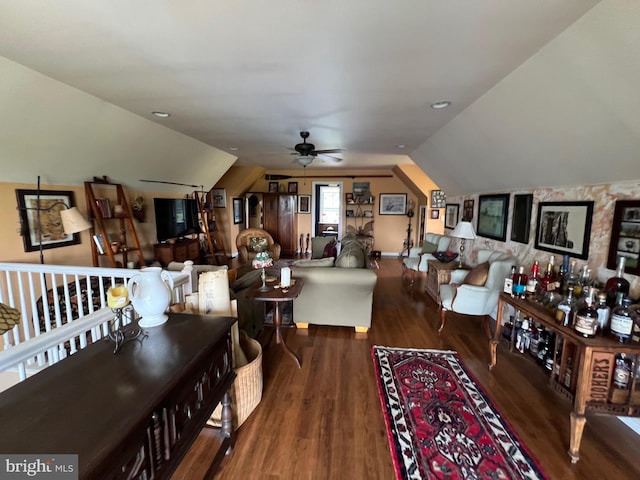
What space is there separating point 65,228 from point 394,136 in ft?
14.0

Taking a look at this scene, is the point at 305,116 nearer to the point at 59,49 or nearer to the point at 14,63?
the point at 59,49

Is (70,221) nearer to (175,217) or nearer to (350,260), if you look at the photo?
(175,217)

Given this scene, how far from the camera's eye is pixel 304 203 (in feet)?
27.4

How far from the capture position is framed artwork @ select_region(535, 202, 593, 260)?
7.72 ft

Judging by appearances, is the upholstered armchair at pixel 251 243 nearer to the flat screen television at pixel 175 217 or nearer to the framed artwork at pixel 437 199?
the flat screen television at pixel 175 217

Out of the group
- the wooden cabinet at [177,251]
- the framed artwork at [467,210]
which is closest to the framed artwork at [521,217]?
the framed artwork at [467,210]

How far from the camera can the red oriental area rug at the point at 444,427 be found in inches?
65.1

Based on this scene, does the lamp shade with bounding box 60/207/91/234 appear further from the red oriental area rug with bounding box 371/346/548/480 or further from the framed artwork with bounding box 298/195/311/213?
the framed artwork with bounding box 298/195/311/213

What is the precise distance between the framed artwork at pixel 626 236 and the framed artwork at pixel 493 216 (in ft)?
4.86

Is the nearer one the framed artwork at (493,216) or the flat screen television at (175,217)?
the framed artwork at (493,216)

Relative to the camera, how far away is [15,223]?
114 inches

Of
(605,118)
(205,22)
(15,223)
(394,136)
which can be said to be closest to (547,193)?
(605,118)

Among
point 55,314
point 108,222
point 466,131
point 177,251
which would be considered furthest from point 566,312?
point 177,251

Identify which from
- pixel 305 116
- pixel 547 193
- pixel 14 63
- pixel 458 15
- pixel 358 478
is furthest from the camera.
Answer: pixel 305 116
